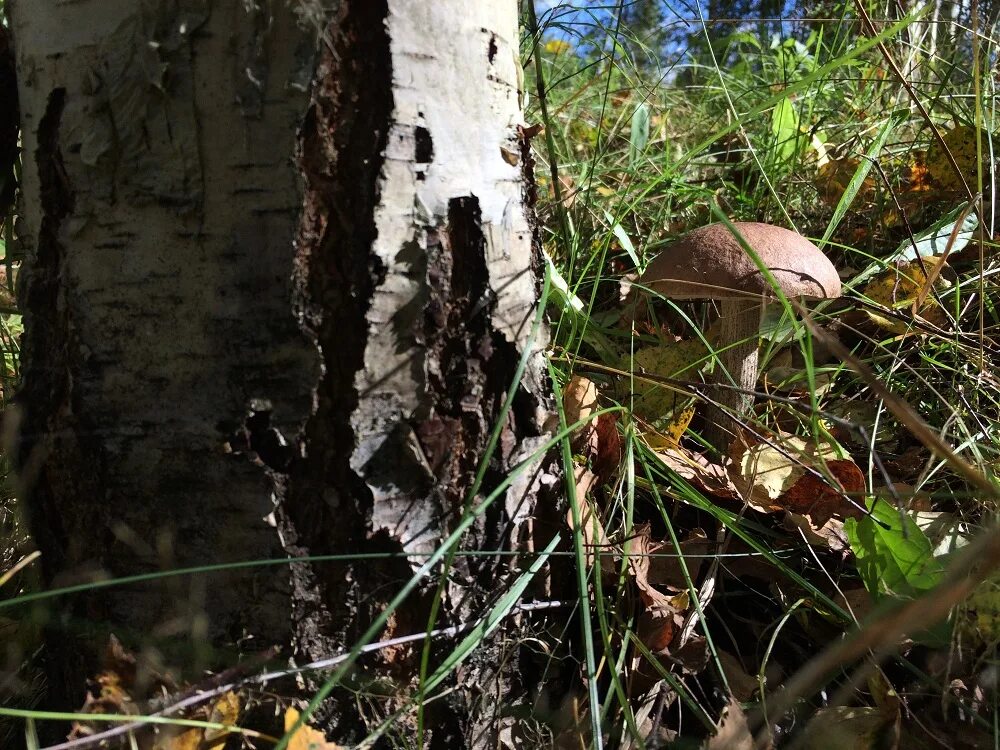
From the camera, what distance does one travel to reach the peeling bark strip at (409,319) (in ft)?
2.61

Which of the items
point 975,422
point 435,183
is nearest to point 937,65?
point 975,422

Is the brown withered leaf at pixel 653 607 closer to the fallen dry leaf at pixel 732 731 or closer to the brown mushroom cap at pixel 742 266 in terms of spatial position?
the fallen dry leaf at pixel 732 731

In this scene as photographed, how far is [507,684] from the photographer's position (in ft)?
3.20

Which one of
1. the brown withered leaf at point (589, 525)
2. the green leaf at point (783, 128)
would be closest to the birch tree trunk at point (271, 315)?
the brown withered leaf at point (589, 525)

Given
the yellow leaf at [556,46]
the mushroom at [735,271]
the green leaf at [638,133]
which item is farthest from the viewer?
the yellow leaf at [556,46]

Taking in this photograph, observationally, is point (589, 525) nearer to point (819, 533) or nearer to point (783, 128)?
point (819, 533)

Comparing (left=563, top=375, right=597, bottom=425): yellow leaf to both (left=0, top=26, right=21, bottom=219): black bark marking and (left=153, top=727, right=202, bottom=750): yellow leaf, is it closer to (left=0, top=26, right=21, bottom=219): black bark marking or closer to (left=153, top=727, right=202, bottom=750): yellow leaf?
(left=153, top=727, right=202, bottom=750): yellow leaf

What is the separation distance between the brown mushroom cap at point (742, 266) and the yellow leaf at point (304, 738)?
37.0 inches

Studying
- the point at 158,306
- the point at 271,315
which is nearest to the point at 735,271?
the point at 271,315

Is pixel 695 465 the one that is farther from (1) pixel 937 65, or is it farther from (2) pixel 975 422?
(1) pixel 937 65

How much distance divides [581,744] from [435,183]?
2.34 ft

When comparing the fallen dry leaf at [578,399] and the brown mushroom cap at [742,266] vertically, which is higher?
the brown mushroom cap at [742,266]

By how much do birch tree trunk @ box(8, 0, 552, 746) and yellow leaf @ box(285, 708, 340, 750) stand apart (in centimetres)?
4

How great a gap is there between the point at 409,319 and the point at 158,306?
29cm
